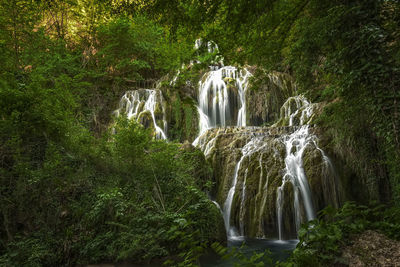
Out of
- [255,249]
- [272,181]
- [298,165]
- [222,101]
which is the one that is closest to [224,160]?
[272,181]

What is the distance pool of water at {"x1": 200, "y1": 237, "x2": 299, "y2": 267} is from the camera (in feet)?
19.0

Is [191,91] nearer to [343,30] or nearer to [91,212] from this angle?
[91,212]

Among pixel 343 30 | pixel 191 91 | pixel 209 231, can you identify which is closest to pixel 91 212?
pixel 209 231

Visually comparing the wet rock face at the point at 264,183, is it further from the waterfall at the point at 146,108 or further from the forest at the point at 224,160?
the waterfall at the point at 146,108

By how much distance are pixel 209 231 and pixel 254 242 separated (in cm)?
213

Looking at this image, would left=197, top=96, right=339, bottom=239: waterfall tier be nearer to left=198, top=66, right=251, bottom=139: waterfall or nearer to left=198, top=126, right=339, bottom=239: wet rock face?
left=198, top=126, right=339, bottom=239: wet rock face

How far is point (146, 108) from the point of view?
15398 millimetres

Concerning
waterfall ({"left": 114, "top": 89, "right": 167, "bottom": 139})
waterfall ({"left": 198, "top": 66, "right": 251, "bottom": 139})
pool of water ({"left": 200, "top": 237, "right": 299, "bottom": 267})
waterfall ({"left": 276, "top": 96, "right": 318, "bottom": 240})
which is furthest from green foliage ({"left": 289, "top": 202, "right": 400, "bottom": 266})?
waterfall ({"left": 198, "top": 66, "right": 251, "bottom": 139})

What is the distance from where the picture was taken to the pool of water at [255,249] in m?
5.80

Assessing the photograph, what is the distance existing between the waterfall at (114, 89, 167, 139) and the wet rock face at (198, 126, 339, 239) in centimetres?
531

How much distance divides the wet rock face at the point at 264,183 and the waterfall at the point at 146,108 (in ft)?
17.4

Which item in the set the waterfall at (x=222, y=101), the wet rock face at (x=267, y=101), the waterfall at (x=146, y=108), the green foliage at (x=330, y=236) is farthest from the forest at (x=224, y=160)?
the waterfall at (x=146, y=108)

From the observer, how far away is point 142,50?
17578 mm

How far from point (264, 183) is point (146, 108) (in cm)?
981
